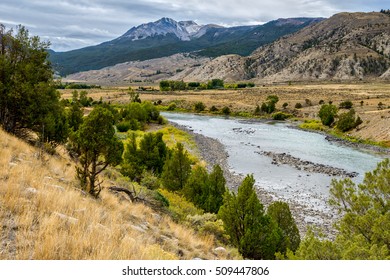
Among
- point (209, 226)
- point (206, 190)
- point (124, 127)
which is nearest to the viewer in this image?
point (209, 226)

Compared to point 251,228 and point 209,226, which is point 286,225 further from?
point 209,226

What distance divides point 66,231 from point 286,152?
43.0 meters

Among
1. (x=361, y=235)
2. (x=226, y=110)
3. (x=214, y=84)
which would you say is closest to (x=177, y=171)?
(x=361, y=235)

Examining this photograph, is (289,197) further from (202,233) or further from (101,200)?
(101,200)

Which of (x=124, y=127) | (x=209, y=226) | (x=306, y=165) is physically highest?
(x=209, y=226)

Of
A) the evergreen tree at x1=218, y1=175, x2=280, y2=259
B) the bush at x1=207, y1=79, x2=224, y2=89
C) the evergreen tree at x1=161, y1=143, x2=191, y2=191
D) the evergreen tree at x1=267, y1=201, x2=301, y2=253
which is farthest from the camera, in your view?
the bush at x1=207, y1=79, x2=224, y2=89

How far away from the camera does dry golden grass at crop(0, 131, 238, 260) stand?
18.7 feet

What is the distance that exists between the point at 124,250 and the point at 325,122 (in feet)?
228

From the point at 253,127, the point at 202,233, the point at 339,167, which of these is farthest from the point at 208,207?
A: the point at 253,127

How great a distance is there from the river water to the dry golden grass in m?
16.5

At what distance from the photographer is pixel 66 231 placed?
6.21 meters

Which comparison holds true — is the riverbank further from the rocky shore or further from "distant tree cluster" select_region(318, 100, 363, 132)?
"distant tree cluster" select_region(318, 100, 363, 132)

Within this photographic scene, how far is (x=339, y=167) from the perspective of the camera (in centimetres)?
3862

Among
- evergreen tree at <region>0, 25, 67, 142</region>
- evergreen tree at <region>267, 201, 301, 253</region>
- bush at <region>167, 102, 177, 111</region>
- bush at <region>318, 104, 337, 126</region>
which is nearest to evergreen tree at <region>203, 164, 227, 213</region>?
evergreen tree at <region>267, 201, 301, 253</region>
